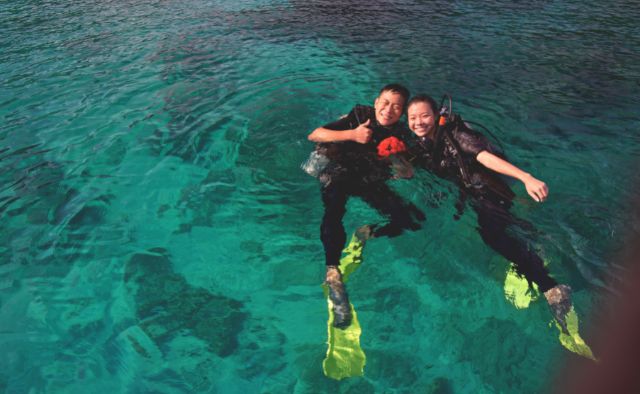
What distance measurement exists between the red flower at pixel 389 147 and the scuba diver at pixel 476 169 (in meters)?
0.15

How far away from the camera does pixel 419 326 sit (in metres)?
3.49

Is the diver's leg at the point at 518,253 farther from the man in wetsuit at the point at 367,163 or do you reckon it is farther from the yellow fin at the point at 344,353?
the yellow fin at the point at 344,353

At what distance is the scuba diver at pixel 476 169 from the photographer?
11.6 ft

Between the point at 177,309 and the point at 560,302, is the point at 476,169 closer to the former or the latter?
the point at 560,302

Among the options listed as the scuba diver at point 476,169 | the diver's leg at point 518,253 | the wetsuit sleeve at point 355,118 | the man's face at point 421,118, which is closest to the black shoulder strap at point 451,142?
the scuba diver at point 476,169

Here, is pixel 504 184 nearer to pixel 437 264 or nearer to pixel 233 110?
pixel 437 264

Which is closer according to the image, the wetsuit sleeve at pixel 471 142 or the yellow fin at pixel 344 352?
the yellow fin at pixel 344 352

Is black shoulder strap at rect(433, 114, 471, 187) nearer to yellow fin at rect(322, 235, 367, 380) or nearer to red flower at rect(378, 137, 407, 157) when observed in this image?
red flower at rect(378, 137, 407, 157)

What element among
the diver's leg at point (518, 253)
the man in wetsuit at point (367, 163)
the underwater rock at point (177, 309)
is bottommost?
the underwater rock at point (177, 309)

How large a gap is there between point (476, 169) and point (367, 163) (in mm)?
1116

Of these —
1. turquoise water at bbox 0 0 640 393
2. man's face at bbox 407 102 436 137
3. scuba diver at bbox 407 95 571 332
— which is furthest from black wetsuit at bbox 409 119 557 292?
turquoise water at bbox 0 0 640 393

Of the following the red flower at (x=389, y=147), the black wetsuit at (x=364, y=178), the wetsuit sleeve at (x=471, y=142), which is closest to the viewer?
the wetsuit sleeve at (x=471, y=142)

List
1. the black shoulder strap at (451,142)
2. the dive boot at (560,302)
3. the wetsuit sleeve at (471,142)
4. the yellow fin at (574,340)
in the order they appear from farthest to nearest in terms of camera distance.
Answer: the black shoulder strap at (451,142), the wetsuit sleeve at (471,142), the dive boot at (560,302), the yellow fin at (574,340)

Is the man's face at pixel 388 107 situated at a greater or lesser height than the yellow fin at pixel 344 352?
greater
